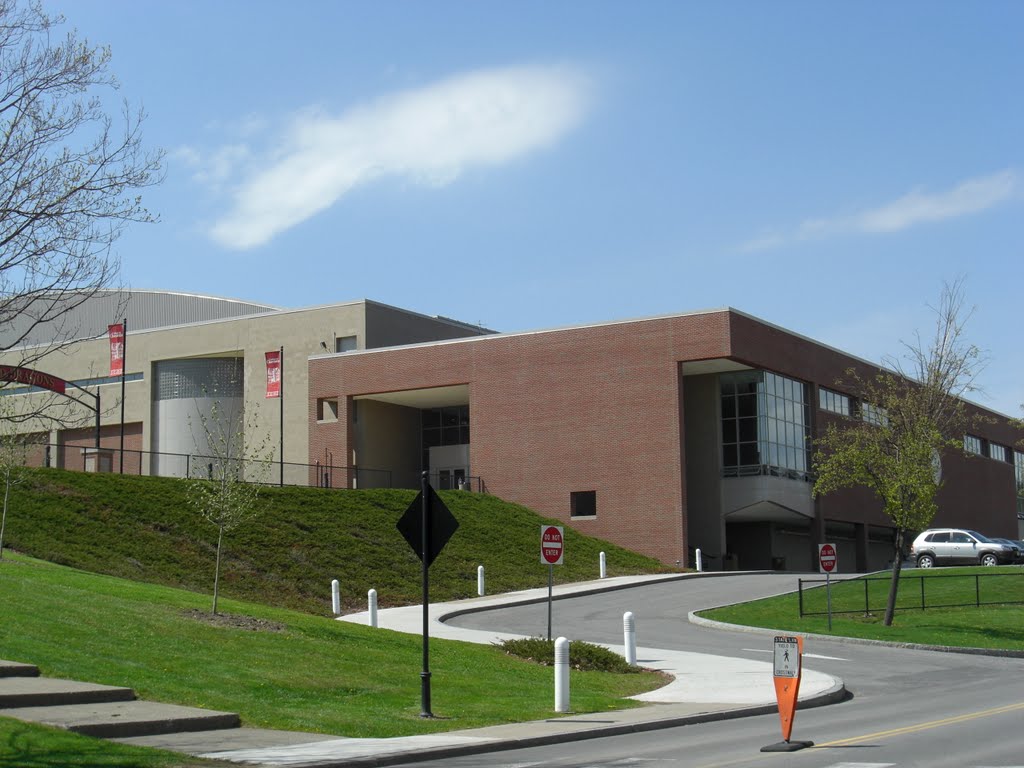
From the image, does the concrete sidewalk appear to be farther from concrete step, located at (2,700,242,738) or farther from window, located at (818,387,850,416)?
window, located at (818,387,850,416)

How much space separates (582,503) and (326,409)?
15047mm

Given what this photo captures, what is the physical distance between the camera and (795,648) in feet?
44.0

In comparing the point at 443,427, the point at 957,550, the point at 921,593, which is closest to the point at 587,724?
the point at 921,593

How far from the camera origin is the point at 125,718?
1312 cm

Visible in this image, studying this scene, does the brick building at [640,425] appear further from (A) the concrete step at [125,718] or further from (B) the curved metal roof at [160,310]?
(A) the concrete step at [125,718]

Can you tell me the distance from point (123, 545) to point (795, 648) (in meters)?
26.8

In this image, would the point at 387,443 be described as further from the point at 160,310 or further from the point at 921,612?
the point at 921,612

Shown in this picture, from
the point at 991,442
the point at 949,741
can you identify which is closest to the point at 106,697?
the point at 949,741

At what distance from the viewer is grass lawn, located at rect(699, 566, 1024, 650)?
29.4m

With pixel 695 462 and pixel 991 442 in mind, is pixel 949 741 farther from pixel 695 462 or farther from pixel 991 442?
pixel 991 442

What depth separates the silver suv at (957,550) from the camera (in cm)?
4856

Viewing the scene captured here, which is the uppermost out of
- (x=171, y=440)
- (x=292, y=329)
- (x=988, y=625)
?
(x=292, y=329)

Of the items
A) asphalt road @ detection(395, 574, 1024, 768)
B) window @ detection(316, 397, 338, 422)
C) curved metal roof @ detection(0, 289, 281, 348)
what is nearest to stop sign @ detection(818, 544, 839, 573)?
asphalt road @ detection(395, 574, 1024, 768)

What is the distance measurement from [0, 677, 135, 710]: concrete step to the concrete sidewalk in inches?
59.6
